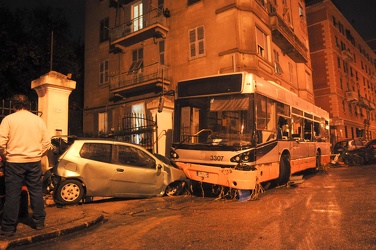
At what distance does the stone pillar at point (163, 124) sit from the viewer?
11430 mm

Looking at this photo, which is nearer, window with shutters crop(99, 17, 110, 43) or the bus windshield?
the bus windshield

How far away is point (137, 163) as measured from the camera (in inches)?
293

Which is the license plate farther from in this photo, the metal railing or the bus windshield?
the metal railing

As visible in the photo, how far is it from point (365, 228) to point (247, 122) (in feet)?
11.1

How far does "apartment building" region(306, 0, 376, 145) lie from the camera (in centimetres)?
3120

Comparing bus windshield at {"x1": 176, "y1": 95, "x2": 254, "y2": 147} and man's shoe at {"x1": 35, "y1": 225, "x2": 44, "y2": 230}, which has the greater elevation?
bus windshield at {"x1": 176, "y1": 95, "x2": 254, "y2": 147}

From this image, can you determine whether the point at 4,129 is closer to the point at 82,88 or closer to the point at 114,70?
the point at 114,70

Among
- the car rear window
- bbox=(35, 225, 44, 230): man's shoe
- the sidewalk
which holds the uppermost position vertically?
the car rear window

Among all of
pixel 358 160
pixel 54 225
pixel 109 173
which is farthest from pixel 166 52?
pixel 54 225

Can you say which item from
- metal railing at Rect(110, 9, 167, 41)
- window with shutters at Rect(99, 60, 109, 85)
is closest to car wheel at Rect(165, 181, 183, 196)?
metal railing at Rect(110, 9, 167, 41)

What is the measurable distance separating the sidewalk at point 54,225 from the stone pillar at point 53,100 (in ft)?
10.3

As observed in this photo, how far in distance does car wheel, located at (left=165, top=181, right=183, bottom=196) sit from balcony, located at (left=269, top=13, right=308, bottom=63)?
44.2ft

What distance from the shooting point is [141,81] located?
18562 mm

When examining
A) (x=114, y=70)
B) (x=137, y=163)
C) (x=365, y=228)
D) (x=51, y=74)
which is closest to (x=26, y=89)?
(x=114, y=70)
